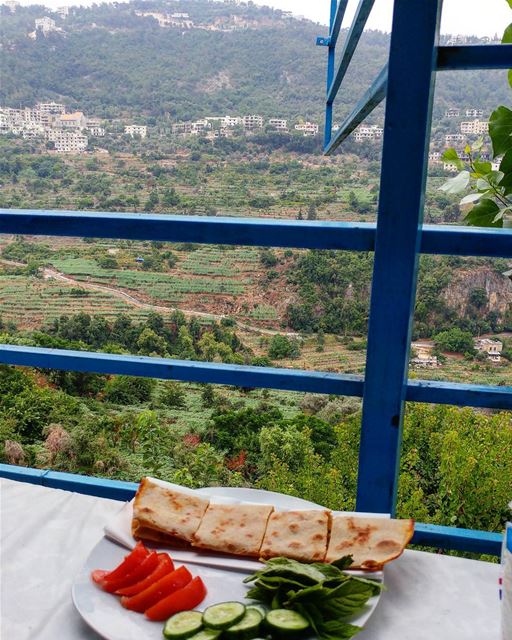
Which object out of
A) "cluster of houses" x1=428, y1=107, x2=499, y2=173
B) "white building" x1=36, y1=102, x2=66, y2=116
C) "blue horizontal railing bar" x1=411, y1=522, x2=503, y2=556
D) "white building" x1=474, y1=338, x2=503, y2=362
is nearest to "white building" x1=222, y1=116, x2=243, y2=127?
"white building" x1=36, y1=102, x2=66, y2=116

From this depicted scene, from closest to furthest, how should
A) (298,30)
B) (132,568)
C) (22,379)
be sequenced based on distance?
(132,568) → (22,379) → (298,30)

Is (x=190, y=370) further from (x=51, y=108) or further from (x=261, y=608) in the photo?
(x=51, y=108)

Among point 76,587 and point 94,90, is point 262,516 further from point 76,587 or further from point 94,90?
point 94,90

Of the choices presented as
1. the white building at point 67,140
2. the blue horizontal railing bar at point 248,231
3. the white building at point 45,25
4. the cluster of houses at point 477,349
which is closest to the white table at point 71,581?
the blue horizontal railing bar at point 248,231

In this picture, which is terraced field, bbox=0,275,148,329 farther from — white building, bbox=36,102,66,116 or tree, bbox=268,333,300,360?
white building, bbox=36,102,66,116

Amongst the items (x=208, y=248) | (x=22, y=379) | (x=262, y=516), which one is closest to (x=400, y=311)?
(x=262, y=516)

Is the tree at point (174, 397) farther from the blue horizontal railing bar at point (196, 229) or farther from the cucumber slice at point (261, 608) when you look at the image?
the cucumber slice at point (261, 608)
